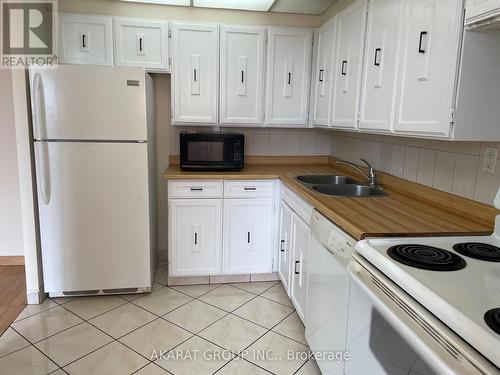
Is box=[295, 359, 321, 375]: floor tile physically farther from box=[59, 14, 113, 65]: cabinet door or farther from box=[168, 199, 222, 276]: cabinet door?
box=[59, 14, 113, 65]: cabinet door

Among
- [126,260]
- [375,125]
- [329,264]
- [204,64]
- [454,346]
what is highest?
[204,64]

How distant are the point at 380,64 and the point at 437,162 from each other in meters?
0.62

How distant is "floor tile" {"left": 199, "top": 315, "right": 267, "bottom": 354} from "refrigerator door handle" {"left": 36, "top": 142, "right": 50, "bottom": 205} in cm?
147

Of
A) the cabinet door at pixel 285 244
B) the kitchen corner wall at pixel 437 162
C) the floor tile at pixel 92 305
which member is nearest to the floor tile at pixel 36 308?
the floor tile at pixel 92 305

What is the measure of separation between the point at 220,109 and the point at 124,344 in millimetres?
1879

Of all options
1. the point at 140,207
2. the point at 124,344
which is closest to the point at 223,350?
the point at 124,344

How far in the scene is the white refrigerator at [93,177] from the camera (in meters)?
2.43

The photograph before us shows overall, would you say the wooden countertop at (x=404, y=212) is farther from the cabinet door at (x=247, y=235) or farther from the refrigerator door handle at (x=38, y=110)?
the refrigerator door handle at (x=38, y=110)

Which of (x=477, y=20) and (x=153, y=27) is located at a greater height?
(x=153, y=27)

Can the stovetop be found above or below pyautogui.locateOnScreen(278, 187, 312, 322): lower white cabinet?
above

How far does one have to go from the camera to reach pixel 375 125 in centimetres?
198

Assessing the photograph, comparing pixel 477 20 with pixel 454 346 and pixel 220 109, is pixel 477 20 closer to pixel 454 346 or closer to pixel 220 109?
pixel 454 346

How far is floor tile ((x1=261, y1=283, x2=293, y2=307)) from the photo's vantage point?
107 inches

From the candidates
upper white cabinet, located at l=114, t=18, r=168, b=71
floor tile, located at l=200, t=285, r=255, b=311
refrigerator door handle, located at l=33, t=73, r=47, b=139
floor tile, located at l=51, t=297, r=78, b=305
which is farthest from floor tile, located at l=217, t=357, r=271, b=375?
upper white cabinet, located at l=114, t=18, r=168, b=71
